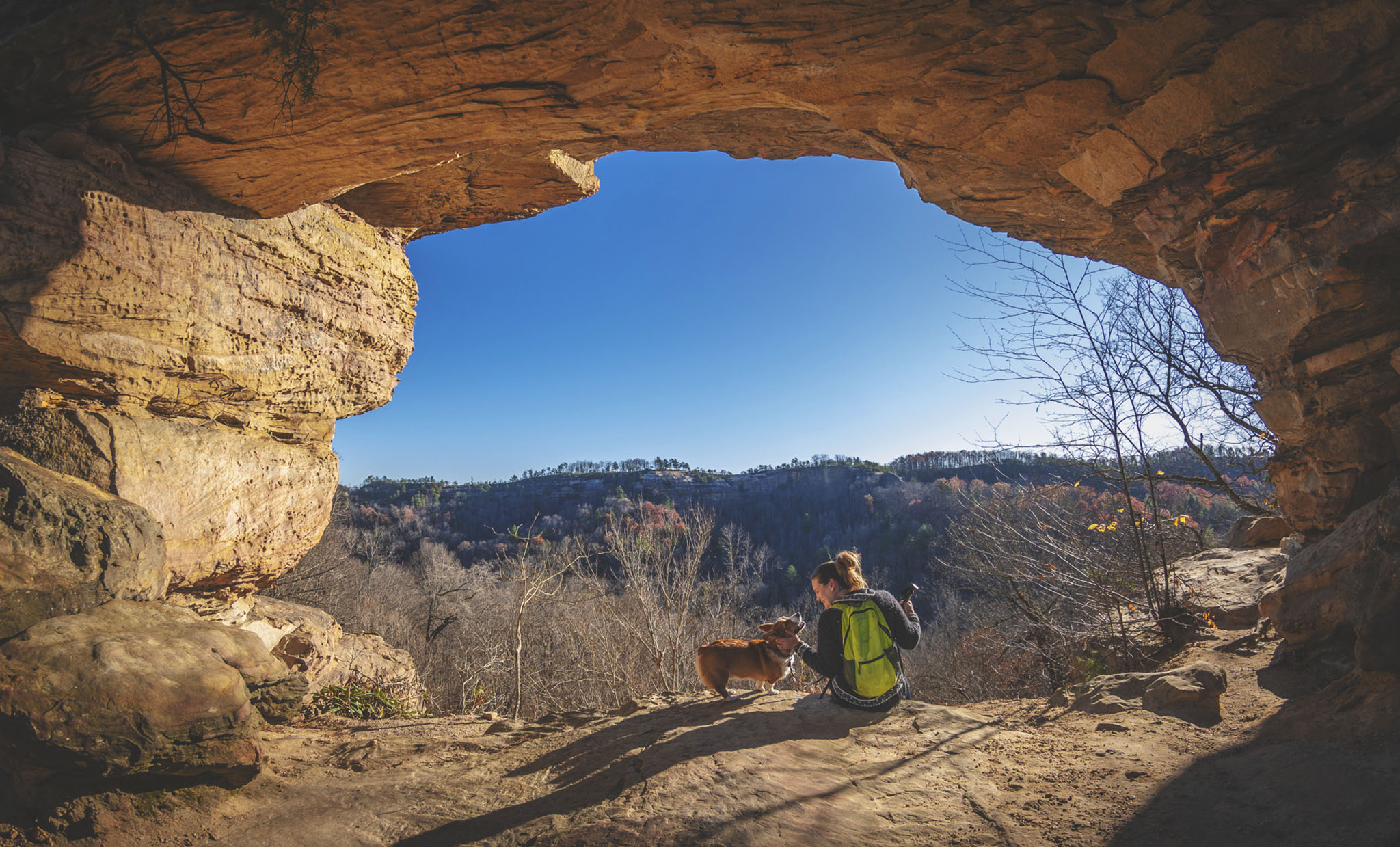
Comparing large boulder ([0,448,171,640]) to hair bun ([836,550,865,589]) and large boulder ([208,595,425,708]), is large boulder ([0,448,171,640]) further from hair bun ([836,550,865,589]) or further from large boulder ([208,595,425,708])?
hair bun ([836,550,865,589])

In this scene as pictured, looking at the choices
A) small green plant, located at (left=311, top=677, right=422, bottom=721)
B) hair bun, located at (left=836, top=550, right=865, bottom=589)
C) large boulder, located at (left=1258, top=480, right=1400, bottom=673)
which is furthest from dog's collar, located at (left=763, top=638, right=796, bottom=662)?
small green plant, located at (left=311, top=677, right=422, bottom=721)

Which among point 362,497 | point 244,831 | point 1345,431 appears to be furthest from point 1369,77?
point 362,497

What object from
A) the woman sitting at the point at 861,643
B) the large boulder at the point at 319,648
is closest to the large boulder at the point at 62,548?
the large boulder at the point at 319,648

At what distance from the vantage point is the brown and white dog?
466 centimetres

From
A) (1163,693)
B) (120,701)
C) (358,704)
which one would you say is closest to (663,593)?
(358,704)

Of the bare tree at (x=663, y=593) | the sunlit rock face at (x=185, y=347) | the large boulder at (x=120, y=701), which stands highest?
the sunlit rock face at (x=185, y=347)

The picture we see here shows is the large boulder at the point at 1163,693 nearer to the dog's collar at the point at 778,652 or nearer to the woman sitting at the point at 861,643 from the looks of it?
the woman sitting at the point at 861,643

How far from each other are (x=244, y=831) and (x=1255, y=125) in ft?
22.4

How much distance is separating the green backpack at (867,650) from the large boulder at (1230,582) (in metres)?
3.55

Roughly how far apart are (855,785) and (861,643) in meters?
1.05

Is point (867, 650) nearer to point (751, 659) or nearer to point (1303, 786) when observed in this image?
point (751, 659)

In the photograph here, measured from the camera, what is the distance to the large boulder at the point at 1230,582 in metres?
5.08

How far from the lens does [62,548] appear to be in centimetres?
285

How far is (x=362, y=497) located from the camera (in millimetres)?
43781
